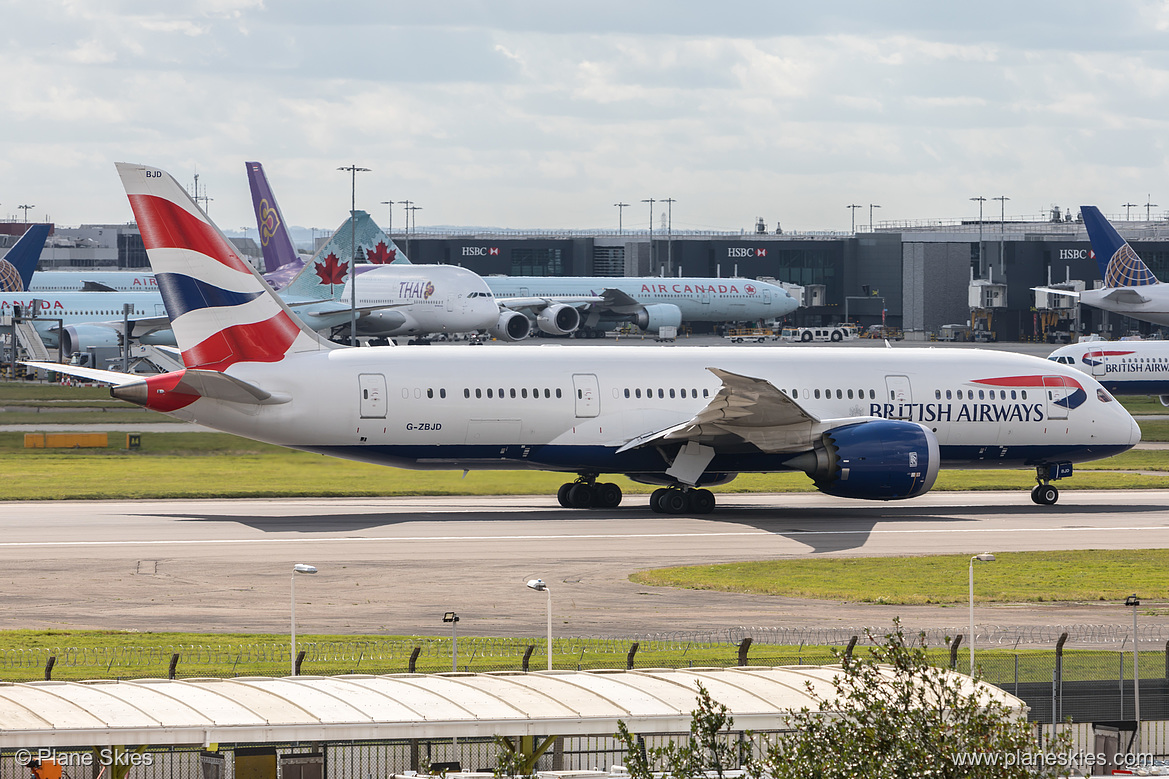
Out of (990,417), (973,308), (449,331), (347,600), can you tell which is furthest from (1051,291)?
(347,600)

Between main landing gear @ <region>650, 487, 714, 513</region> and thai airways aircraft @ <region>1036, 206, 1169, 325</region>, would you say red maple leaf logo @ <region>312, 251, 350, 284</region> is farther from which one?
main landing gear @ <region>650, 487, 714, 513</region>

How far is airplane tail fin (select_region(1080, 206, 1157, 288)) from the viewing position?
321ft

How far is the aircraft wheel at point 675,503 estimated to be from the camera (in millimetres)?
40469

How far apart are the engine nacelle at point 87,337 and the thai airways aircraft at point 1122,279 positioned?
6346 cm

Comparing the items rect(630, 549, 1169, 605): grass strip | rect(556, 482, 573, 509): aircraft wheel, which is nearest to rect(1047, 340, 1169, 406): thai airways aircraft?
rect(556, 482, 573, 509): aircraft wheel

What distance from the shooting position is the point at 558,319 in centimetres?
12125

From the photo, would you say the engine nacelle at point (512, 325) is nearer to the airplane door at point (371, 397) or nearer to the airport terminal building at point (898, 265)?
the airport terminal building at point (898, 265)

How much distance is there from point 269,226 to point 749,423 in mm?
68175

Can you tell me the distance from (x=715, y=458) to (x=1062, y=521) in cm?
955

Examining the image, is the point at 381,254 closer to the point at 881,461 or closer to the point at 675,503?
the point at 675,503

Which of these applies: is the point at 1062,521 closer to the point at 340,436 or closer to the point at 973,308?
the point at 340,436

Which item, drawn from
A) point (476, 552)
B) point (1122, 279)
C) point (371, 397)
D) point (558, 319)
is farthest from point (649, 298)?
point (476, 552)

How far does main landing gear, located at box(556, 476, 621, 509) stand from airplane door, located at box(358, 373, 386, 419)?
6403 millimetres

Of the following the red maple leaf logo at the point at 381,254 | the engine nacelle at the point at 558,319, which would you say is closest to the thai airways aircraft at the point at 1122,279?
the engine nacelle at the point at 558,319
